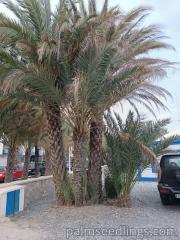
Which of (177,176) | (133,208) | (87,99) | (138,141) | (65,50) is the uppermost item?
(65,50)

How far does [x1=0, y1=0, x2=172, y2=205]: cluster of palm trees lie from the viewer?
30.1ft

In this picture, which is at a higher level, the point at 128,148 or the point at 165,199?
the point at 128,148

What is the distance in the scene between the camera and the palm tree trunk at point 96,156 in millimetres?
10360

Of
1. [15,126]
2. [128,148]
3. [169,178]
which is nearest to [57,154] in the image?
[128,148]

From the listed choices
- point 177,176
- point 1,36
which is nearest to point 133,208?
point 177,176

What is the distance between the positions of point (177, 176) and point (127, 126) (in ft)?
7.07

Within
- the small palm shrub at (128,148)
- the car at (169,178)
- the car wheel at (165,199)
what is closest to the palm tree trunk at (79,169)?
the small palm shrub at (128,148)

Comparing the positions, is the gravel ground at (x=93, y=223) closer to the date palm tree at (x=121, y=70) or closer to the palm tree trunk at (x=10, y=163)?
the date palm tree at (x=121, y=70)

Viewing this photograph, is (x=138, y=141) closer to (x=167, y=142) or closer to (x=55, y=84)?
(x=167, y=142)

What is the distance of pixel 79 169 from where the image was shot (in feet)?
32.4

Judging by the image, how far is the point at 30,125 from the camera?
15.8m

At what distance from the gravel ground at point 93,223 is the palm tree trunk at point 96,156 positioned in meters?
0.90

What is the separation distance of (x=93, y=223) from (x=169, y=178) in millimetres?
3593

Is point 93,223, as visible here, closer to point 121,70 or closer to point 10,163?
point 121,70
